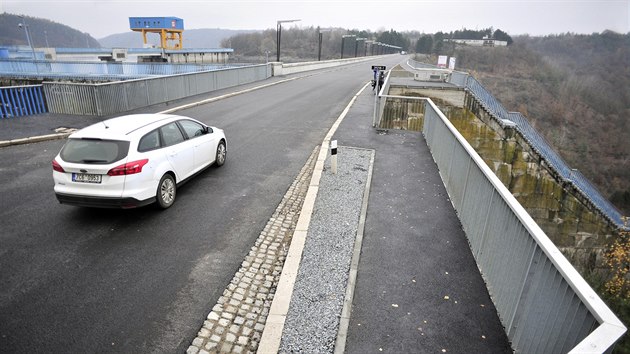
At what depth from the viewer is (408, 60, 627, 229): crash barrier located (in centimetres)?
2233

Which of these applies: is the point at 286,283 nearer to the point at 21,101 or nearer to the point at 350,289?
the point at 350,289

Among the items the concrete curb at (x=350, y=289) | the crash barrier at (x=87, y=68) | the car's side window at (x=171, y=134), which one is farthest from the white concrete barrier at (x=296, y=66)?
the concrete curb at (x=350, y=289)

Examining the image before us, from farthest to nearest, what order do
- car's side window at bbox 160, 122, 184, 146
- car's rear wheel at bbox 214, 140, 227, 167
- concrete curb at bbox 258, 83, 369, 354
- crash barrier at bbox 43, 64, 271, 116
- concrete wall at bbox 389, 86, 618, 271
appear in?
1. concrete wall at bbox 389, 86, 618, 271
2. crash barrier at bbox 43, 64, 271, 116
3. car's rear wheel at bbox 214, 140, 227, 167
4. car's side window at bbox 160, 122, 184, 146
5. concrete curb at bbox 258, 83, 369, 354

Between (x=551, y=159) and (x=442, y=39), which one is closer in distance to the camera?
(x=551, y=159)

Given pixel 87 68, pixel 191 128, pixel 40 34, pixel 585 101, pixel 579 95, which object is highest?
pixel 40 34

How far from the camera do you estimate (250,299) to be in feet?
15.5

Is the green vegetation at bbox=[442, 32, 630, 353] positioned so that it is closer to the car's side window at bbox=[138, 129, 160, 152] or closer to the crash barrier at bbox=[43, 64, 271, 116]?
the car's side window at bbox=[138, 129, 160, 152]

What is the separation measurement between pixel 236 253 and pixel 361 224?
226 cm

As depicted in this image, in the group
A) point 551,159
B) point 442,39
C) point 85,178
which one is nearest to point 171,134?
point 85,178

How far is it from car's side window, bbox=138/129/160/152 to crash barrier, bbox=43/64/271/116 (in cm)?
962

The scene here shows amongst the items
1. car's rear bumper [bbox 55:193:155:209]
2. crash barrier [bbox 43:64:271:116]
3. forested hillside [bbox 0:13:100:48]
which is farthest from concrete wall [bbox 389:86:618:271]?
forested hillside [bbox 0:13:100:48]

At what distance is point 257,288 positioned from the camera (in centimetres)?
495

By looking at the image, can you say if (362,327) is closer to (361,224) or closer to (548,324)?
(548,324)

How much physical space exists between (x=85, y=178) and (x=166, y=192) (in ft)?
4.45
